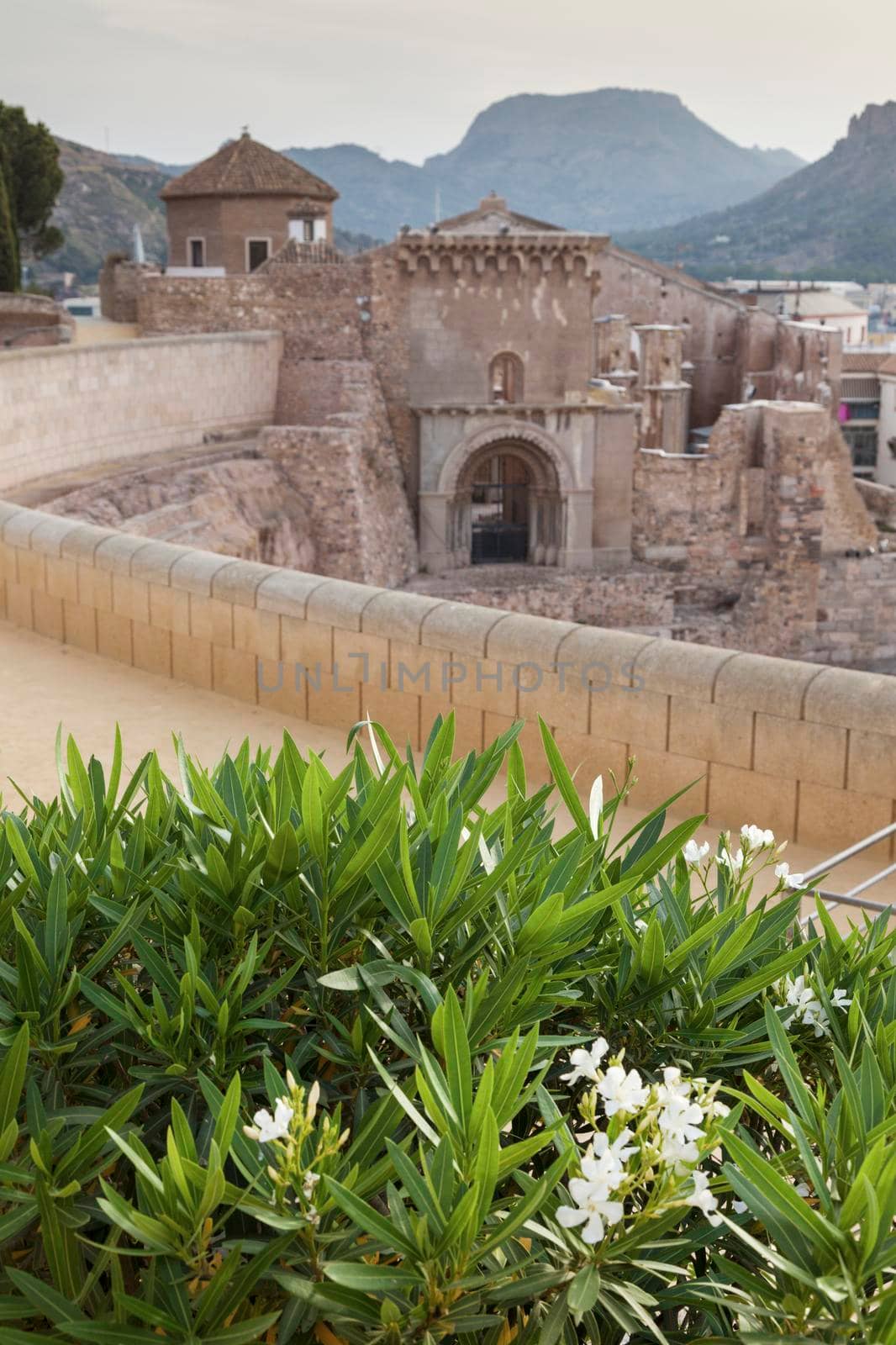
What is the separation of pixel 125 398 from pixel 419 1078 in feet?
64.9

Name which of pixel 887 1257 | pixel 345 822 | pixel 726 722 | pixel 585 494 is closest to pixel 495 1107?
pixel 887 1257

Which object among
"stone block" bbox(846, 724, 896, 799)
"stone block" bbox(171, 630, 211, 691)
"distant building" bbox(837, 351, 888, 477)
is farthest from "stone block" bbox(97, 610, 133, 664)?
"distant building" bbox(837, 351, 888, 477)

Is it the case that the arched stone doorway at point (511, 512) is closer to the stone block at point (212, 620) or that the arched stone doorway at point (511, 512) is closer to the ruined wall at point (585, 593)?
the ruined wall at point (585, 593)

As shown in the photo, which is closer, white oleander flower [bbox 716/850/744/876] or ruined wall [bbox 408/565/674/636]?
white oleander flower [bbox 716/850/744/876]

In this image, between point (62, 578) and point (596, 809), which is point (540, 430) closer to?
point (62, 578)

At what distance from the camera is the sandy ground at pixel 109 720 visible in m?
6.11

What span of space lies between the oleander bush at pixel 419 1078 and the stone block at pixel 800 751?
2.29 m

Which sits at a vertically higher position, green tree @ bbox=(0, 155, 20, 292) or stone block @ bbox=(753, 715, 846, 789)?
green tree @ bbox=(0, 155, 20, 292)

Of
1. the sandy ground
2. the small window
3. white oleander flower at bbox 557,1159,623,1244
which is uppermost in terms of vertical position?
the small window

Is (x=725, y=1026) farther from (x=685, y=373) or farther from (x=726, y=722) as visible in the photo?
(x=685, y=373)

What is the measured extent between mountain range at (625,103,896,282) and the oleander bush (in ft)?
376

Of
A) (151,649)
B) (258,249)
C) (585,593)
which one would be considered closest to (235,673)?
(151,649)

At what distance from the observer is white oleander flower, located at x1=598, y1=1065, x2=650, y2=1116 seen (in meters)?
1.84

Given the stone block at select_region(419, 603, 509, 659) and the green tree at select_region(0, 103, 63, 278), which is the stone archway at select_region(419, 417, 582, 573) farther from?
the stone block at select_region(419, 603, 509, 659)
